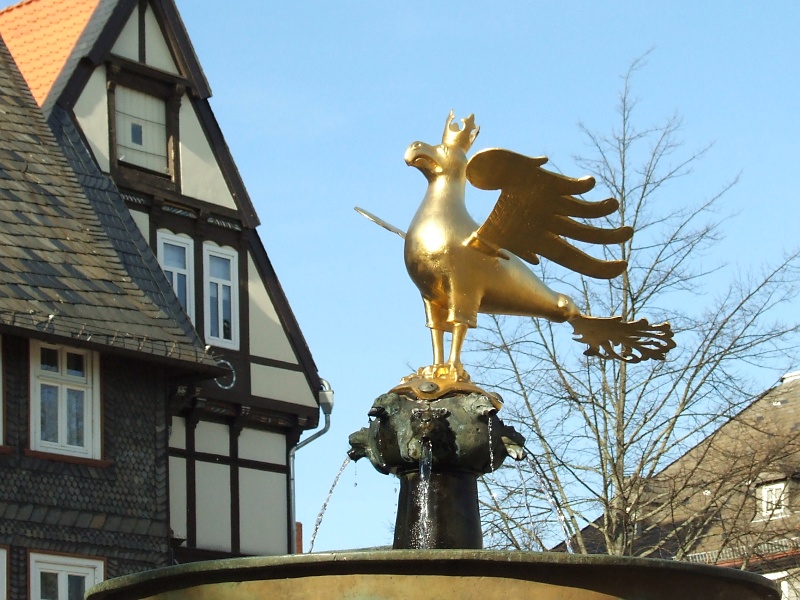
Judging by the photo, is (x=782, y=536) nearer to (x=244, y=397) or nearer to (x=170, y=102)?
(x=244, y=397)

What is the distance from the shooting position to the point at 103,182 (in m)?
25.1

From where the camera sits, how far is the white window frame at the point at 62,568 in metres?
21.7

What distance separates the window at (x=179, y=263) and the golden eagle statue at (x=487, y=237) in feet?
49.4

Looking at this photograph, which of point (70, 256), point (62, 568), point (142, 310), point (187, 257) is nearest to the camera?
point (62, 568)

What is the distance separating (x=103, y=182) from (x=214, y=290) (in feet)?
8.01

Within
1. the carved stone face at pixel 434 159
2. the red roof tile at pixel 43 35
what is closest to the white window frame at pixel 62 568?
the red roof tile at pixel 43 35

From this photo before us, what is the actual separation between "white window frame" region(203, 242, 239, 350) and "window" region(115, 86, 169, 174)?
133 cm

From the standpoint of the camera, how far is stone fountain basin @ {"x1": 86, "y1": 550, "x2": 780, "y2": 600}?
26.9 ft

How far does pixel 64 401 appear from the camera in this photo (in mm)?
22781

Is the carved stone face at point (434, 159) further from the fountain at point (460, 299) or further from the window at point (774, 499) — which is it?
the window at point (774, 499)

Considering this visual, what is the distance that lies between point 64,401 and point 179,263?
3.82m

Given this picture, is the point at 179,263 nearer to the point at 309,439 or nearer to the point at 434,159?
the point at 309,439

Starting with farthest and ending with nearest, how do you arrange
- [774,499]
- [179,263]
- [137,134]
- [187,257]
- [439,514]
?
[774,499] → [137,134] → [187,257] → [179,263] → [439,514]

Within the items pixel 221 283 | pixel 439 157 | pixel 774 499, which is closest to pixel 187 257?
pixel 221 283
